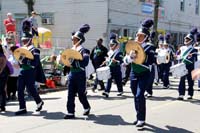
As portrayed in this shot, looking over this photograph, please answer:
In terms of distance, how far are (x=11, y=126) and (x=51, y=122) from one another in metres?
0.86

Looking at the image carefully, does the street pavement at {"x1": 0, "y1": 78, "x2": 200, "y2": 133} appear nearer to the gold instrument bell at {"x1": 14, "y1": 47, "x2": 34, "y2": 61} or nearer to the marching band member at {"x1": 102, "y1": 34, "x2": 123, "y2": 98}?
the marching band member at {"x1": 102, "y1": 34, "x2": 123, "y2": 98}

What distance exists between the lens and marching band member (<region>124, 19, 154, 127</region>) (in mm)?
8289

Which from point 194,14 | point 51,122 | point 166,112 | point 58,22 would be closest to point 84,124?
point 51,122

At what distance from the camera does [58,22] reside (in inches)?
1077

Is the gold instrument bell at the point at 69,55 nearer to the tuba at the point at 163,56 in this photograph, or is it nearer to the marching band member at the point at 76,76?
the marching band member at the point at 76,76

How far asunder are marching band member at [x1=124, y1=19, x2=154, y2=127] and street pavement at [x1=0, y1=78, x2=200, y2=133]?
0.34 m

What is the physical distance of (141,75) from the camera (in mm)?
8492

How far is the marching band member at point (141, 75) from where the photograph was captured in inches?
326

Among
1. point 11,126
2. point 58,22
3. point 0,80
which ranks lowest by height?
point 11,126

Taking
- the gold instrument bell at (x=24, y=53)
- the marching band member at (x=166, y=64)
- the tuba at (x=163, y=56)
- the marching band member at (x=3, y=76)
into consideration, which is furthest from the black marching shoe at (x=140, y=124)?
the tuba at (x=163, y=56)

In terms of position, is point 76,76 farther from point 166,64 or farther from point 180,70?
point 166,64

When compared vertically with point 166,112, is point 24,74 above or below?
above

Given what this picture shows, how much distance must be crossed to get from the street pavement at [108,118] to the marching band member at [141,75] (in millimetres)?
343

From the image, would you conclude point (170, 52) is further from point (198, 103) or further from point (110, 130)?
point (110, 130)
